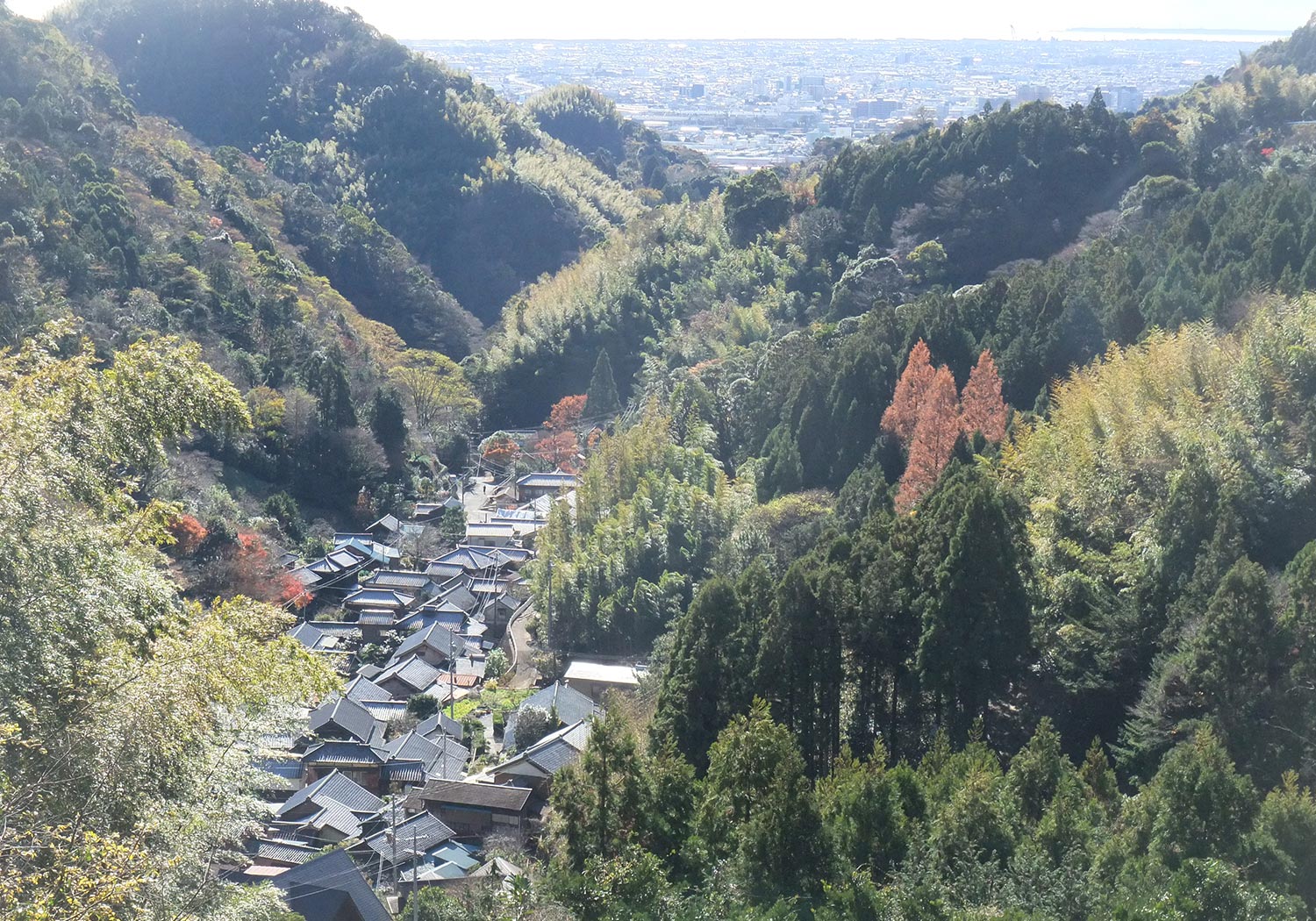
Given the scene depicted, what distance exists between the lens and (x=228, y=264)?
41156 millimetres

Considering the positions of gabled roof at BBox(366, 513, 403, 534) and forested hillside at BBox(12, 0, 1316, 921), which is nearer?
forested hillside at BBox(12, 0, 1316, 921)

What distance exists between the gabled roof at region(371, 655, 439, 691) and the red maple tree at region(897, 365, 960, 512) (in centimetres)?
904

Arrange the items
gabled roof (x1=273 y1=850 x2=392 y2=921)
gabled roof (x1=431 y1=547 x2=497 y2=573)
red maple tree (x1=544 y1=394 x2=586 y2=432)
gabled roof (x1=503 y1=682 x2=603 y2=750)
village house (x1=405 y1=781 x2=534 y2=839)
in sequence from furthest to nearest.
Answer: red maple tree (x1=544 y1=394 x2=586 y2=432), gabled roof (x1=431 y1=547 x2=497 y2=573), gabled roof (x1=503 y1=682 x2=603 y2=750), village house (x1=405 y1=781 x2=534 y2=839), gabled roof (x1=273 y1=850 x2=392 y2=921)

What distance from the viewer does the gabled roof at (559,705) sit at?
794 inches

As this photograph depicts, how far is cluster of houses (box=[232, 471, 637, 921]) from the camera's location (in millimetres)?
16266

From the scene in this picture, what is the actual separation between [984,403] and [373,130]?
47022 mm

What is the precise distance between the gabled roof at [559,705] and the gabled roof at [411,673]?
331 cm

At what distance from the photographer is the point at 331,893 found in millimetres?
14078

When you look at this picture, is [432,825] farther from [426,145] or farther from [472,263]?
[426,145]

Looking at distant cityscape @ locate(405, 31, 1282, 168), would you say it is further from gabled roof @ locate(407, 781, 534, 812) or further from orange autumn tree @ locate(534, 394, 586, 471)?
gabled roof @ locate(407, 781, 534, 812)

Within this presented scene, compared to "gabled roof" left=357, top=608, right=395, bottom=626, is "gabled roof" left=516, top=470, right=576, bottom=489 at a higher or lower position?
higher

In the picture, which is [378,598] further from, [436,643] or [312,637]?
[436,643]

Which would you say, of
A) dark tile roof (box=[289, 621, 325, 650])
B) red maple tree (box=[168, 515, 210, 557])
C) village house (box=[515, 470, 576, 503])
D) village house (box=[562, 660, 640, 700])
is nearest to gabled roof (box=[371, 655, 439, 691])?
dark tile roof (box=[289, 621, 325, 650])

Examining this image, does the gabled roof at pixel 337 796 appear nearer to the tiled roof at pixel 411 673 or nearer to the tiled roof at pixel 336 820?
the tiled roof at pixel 336 820
